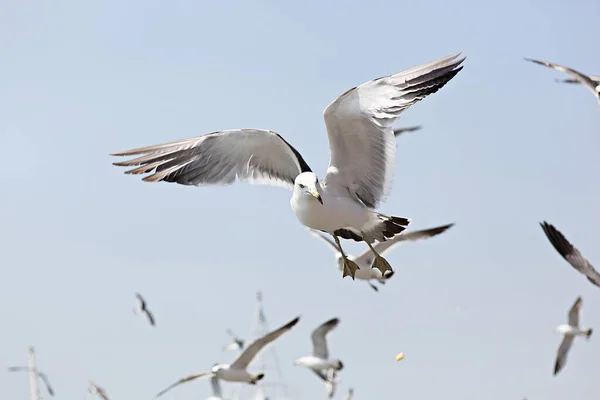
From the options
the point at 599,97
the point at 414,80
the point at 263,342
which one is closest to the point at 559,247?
the point at 599,97

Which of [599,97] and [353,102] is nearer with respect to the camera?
[353,102]

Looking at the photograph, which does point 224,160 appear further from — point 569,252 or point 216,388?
point 216,388

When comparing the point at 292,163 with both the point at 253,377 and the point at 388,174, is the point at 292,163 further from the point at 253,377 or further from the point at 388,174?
the point at 253,377

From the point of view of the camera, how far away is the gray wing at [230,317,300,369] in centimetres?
2117

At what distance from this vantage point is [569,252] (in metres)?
16.4

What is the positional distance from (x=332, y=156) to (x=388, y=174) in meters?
0.64

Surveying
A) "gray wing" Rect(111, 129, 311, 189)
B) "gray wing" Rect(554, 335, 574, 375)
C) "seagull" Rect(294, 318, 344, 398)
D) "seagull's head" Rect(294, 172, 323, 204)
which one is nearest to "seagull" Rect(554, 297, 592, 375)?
"gray wing" Rect(554, 335, 574, 375)

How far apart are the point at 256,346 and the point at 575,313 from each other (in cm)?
900

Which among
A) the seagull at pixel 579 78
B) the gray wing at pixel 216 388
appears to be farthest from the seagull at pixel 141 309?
the seagull at pixel 579 78

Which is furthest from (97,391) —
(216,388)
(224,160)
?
(224,160)

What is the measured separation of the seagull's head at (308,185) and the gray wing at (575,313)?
17424mm

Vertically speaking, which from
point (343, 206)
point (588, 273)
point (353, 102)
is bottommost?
point (588, 273)

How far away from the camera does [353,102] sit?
11898 mm

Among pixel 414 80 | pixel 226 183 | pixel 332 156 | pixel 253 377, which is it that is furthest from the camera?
pixel 253 377
